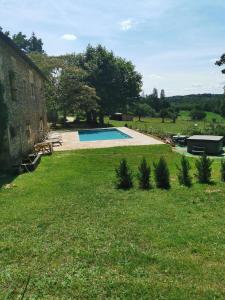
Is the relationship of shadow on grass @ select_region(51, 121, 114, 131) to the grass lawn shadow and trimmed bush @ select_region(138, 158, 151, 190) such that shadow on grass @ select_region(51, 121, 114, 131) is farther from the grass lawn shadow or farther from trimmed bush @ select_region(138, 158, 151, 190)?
trimmed bush @ select_region(138, 158, 151, 190)

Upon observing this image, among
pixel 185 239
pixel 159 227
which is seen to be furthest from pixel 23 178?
pixel 185 239

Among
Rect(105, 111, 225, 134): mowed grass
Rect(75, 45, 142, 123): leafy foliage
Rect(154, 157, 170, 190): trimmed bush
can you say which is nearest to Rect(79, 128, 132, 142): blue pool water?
Rect(105, 111, 225, 134): mowed grass

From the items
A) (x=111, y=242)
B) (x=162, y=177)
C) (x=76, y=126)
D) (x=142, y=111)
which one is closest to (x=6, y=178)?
(x=162, y=177)

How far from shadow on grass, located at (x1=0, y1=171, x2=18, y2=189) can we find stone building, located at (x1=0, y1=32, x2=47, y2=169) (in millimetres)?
1141

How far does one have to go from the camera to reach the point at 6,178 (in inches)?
584

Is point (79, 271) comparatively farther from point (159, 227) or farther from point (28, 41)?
point (28, 41)

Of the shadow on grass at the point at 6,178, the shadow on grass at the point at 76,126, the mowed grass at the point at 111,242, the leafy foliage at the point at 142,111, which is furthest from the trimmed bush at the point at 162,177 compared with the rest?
the leafy foliage at the point at 142,111

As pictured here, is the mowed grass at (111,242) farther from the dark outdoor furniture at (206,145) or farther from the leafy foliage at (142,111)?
the leafy foliage at (142,111)

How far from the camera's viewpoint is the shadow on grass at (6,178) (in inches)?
544

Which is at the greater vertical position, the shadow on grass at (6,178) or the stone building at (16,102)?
the stone building at (16,102)

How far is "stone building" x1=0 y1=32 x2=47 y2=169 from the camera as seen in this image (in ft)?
53.8

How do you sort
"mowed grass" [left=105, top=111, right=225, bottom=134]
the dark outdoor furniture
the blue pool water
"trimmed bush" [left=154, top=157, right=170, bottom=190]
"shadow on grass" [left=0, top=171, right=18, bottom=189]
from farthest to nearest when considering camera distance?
"mowed grass" [left=105, top=111, right=225, bottom=134]
the blue pool water
the dark outdoor furniture
"shadow on grass" [left=0, top=171, right=18, bottom=189]
"trimmed bush" [left=154, top=157, right=170, bottom=190]

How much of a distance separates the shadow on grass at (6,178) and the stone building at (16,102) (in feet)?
3.74

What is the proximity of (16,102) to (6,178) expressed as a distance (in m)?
5.51
